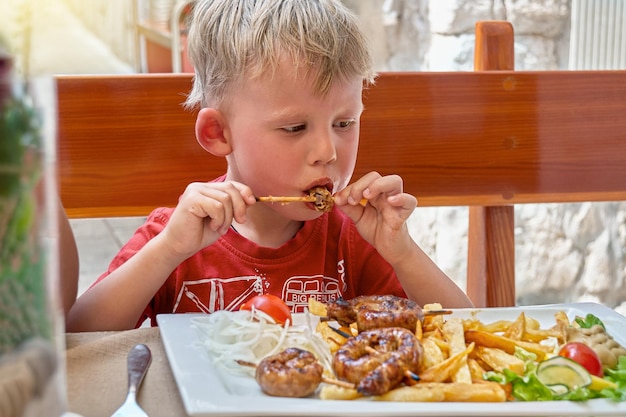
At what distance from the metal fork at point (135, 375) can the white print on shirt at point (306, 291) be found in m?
0.53

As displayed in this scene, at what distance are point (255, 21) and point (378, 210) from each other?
1.30 ft

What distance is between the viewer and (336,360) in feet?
3.43

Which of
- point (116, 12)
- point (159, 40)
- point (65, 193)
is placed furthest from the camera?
point (116, 12)

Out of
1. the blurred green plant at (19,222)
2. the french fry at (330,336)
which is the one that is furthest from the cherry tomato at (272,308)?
the blurred green plant at (19,222)

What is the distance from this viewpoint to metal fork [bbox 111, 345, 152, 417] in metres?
0.93

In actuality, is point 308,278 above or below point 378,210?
below

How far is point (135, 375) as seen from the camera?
3.38 ft

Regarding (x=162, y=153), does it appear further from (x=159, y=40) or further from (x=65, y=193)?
(x=159, y=40)

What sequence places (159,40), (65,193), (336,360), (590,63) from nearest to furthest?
(336,360), (65,193), (590,63), (159,40)

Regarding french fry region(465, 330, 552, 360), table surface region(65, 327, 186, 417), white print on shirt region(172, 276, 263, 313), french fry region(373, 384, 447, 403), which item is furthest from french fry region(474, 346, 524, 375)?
white print on shirt region(172, 276, 263, 313)

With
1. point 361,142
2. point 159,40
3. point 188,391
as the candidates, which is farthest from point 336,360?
point 159,40

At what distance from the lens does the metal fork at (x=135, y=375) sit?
93cm

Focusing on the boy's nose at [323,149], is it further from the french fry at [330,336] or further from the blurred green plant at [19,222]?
the blurred green plant at [19,222]

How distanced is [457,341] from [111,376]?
434 mm
